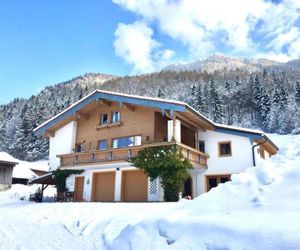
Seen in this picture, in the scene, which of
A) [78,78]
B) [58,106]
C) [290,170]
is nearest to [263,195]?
[290,170]

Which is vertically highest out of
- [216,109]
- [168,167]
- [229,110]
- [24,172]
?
[229,110]

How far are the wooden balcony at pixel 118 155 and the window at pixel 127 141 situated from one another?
53.6 inches

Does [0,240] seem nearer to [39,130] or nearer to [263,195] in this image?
[263,195]

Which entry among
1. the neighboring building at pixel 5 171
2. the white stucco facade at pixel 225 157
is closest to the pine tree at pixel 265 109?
the white stucco facade at pixel 225 157

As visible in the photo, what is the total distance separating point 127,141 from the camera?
21062 mm

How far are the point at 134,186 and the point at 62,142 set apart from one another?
854 centimetres

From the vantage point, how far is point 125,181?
19922 mm

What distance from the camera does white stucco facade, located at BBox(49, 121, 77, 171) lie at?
2412 centimetres

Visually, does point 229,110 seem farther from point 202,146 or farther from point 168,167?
point 168,167

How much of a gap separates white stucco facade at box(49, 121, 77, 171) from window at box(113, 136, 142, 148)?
4285 mm

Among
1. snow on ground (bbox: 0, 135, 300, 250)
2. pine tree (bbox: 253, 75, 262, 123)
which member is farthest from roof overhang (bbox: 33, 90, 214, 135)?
pine tree (bbox: 253, 75, 262, 123)

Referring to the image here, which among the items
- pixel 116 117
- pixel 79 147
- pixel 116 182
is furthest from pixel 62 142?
pixel 116 182

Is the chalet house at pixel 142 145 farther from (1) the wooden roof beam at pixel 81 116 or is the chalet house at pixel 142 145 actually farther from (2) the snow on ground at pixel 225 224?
(2) the snow on ground at pixel 225 224

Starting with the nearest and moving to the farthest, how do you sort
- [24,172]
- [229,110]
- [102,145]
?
[102,145] → [24,172] → [229,110]
